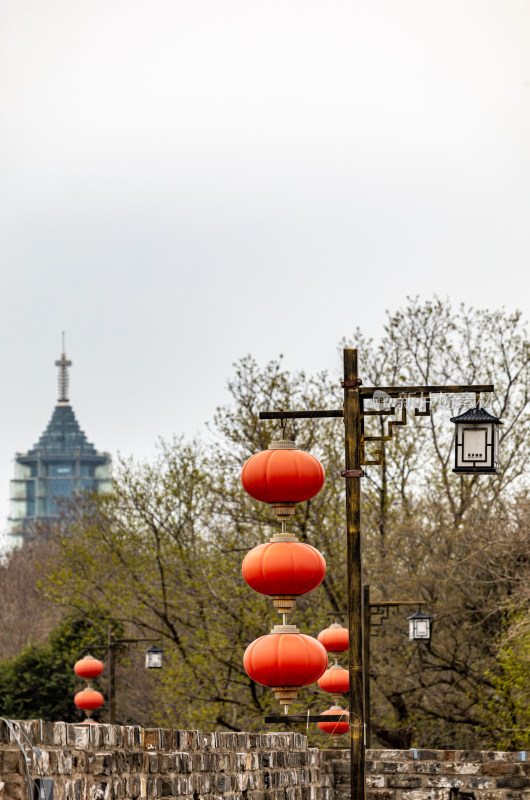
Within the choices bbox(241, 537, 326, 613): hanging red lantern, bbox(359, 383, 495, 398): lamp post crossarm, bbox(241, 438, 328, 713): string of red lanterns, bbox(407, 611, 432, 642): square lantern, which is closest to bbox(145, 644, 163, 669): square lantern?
bbox(407, 611, 432, 642): square lantern

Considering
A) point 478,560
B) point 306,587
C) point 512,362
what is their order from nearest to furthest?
point 306,587 → point 478,560 → point 512,362

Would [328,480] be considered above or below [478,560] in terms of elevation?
above

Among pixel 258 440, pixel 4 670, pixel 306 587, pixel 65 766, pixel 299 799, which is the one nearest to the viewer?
pixel 65 766

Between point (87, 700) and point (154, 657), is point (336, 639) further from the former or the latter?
point (87, 700)

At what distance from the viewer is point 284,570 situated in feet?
32.5

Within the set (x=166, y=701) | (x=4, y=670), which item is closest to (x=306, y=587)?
(x=166, y=701)

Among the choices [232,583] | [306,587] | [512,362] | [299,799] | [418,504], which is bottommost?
[299,799]

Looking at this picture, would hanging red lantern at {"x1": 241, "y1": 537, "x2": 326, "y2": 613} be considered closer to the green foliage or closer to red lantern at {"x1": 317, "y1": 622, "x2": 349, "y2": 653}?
red lantern at {"x1": 317, "y1": 622, "x2": 349, "y2": 653}

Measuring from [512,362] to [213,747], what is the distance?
21.7 meters

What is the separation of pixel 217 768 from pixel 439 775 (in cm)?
467

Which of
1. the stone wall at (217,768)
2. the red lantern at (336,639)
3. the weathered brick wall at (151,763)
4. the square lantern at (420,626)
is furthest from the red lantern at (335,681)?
the weathered brick wall at (151,763)

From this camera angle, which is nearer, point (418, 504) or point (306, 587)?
point (306, 587)

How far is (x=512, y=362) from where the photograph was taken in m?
29.5

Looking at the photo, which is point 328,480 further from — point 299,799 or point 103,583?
point 299,799
